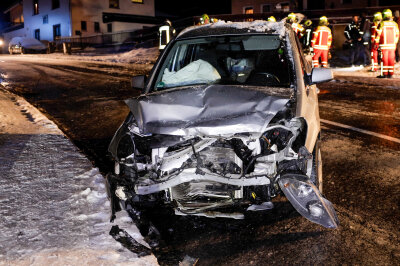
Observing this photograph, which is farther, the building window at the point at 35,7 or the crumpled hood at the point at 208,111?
the building window at the point at 35,7

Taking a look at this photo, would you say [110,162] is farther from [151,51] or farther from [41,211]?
[151,51]

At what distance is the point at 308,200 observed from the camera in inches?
113

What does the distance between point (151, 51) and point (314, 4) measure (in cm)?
1326

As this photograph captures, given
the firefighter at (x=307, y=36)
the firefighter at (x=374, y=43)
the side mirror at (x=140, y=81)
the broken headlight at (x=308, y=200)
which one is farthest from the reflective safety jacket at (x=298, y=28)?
the broken headlight at (x=308, y=200)

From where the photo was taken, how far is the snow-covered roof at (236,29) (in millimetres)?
4508

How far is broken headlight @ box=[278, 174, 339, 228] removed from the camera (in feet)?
9.29

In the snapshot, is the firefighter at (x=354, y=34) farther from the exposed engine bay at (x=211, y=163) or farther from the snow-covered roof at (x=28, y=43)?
the snow-covered roof at (x=28, y=43)

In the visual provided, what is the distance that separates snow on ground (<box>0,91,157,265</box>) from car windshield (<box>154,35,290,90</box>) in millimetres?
1493

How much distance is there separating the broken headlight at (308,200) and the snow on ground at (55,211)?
1164 mm

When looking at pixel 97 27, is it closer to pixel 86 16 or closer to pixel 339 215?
pixel 86 16

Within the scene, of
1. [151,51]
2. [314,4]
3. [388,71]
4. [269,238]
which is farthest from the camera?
[314,4]

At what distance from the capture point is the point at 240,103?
3.38 m

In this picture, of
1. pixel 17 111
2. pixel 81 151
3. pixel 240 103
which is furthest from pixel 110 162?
pixel 17 111

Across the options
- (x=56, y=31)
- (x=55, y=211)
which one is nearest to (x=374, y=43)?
(x=55, y=211)
